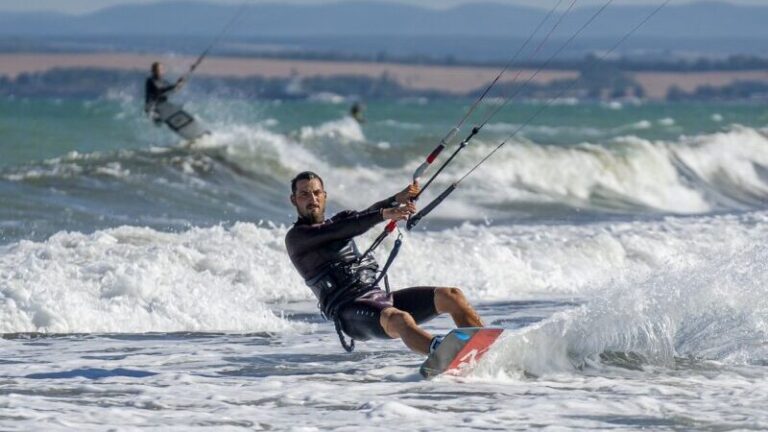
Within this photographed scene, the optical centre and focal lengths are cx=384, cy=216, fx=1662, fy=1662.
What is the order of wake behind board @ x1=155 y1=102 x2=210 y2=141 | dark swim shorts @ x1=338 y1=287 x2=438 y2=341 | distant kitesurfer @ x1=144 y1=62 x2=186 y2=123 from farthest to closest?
wake behind board @ x1=155 y1=102 x2=210 y2=141
distant kitesurfer @ x1=144 y1=62 x2=186 y2=123
dark swim shorts @ x1=338 y1=287 x2=438 y2=341

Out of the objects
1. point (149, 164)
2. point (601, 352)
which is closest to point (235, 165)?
point (149, 164)

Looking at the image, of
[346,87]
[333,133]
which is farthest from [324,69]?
[333,133]

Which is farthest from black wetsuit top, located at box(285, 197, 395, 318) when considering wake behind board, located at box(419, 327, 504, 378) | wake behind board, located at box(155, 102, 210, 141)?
wake behind board, located at box(155, 102, 210, 141)

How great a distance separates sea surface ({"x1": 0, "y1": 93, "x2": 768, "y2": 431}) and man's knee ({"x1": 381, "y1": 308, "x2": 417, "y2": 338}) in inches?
12.2

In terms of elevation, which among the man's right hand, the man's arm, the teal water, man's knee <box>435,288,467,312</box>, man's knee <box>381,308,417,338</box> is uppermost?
the teal water

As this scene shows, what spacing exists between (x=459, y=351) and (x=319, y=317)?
3.94 m

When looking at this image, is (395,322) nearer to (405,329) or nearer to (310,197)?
(405,329)

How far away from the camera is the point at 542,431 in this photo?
26.0 ft

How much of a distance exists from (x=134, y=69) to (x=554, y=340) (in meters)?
94.7

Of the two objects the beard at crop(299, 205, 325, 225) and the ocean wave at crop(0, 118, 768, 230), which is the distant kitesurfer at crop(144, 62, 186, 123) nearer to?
the ocean wave at crop(0, 118, 768, 230)

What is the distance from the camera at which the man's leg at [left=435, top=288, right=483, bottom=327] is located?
9289 mm

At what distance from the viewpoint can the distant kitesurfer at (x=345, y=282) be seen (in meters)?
9.26

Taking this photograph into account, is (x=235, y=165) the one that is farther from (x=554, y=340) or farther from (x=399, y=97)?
(x=399, y=97)

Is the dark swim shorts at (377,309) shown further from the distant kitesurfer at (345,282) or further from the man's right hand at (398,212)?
the man's right hand at (398,212)
